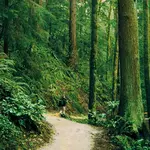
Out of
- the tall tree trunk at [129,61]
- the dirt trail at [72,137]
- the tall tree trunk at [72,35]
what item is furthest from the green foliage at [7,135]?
the tall tree trunk at [72,35]

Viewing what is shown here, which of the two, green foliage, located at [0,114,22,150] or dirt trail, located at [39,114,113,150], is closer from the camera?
green foliage, located at [0,114,22,150]

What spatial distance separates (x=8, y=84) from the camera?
9.63 meters

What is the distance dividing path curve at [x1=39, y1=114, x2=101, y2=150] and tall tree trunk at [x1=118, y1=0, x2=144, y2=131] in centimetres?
146

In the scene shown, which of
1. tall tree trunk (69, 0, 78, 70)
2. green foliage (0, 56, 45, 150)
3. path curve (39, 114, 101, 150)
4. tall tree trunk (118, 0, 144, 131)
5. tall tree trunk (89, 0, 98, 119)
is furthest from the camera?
tall tree trunk (69, 0, 78, 70)

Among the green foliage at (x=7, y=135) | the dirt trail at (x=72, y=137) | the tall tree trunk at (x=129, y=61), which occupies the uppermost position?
the tall tree trunk at (x=129, y=61)

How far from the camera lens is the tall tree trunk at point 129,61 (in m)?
10.7

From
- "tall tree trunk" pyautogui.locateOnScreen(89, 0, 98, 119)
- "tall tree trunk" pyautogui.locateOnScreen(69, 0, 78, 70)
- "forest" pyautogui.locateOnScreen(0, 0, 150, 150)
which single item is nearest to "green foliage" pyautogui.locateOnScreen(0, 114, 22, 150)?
"forest" pyautogui.locateOnScreen(0, 0, 150, 150)

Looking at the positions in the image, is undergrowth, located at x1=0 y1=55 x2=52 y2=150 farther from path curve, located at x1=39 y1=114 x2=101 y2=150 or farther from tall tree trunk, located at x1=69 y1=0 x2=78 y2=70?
tall tree trunk, located at x1=69 y1=0 x2=78 y2=70

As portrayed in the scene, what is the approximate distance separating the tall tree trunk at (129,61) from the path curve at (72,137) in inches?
57.6

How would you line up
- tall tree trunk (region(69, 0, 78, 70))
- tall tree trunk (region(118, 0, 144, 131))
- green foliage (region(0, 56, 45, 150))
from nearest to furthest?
green foliage (region(0, 56, 45, 150)), tall tree trunk (region(118, 0, 144, 131)), tall tree trunk (region(69, 0, 78, 70))

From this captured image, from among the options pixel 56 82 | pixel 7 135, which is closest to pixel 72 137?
pixel 7 135

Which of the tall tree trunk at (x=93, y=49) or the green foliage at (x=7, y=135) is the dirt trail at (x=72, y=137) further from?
the tall tree trunk at (x=93, y=49)

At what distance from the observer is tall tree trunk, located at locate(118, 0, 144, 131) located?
10742mm

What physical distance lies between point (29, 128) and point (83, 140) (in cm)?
189
